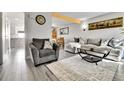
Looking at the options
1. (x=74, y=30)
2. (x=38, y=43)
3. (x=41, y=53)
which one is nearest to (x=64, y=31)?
(x=74, y=30)

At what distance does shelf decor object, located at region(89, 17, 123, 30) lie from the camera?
479cm

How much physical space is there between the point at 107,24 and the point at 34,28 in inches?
131

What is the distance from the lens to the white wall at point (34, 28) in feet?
14.1

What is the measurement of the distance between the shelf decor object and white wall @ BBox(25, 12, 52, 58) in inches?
105

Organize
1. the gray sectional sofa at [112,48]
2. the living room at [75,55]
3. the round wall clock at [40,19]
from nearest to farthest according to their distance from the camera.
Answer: the living room at [75,55], the gray sectional sofa at [112,48], the round wall clock at [40,19]

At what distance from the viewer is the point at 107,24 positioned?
5336 mm

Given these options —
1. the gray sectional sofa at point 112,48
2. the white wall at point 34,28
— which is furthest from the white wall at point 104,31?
the white wall at point 34,28

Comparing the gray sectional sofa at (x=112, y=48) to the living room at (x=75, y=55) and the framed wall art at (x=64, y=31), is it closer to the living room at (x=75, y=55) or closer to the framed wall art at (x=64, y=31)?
the living room at (x=75, y=55)

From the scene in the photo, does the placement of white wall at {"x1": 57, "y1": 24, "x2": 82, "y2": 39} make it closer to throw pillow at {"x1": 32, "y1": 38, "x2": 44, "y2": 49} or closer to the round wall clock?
the round wall clock

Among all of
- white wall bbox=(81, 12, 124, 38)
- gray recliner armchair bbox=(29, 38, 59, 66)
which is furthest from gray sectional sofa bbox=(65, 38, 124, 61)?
gray recliner armchair bbox=(29, 38, 59, 66)

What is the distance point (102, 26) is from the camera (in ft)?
18.5

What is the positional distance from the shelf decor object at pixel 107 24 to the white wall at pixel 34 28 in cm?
266

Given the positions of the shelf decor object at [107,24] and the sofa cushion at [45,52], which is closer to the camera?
the sofa cushion at [45,52]
